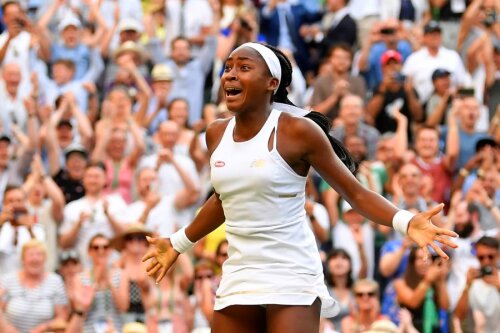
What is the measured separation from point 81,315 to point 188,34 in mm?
5839

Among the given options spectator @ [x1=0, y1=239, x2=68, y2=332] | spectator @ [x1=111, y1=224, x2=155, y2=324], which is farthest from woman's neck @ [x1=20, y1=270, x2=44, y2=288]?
spectator @ [x1=111, y1=224, x2=155, y2=324]

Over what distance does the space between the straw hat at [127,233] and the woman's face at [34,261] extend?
61 cm

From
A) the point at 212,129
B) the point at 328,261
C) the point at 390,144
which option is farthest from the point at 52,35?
the point at 212,129

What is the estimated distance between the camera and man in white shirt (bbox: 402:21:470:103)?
15.5 meters

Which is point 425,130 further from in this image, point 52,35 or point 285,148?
point 285,148

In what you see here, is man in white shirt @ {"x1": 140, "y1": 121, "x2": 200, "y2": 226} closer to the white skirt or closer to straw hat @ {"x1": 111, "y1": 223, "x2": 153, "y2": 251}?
straw hat @ {"x1": 111, "y1": 223, "x2": 153, "y2": 251}

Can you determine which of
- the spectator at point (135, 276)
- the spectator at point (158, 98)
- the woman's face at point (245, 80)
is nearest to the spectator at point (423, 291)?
the spectator at point (135, 276)

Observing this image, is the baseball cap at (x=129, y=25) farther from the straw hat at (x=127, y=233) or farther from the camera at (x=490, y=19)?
the straw hat at (x=127, y=233)

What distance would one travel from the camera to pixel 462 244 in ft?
40.3

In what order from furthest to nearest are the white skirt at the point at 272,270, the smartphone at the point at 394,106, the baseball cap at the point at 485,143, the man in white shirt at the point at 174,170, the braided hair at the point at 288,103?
the smartphone at the point at 394,106 < the baseball cap at the point at 485,143 < the man in white shirt at the point at 174,170 < the braided hair at the point at 288,103 < the white skirt at the point at 272,270

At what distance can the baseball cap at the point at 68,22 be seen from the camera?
1545 cm

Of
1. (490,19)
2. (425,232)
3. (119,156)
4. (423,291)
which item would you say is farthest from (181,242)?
(490,19)

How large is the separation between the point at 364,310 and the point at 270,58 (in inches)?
184

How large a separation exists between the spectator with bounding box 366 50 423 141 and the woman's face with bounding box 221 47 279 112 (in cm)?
805
